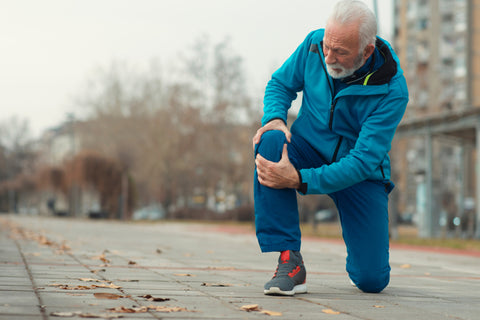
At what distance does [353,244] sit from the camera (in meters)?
4.79

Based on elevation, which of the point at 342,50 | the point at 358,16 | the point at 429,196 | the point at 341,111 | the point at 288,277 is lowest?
the point at 288,277

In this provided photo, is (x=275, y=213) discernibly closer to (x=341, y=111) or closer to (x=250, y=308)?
(x=341, y=111)

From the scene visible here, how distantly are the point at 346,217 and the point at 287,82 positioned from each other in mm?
964

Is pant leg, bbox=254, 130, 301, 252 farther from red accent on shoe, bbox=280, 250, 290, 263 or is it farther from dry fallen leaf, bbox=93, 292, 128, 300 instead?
dry fallen leaf, bbox=93, 292, 128, 300

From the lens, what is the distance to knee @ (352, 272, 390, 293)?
15.5 feet

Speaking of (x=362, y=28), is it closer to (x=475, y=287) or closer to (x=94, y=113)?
(x=475, y=287)

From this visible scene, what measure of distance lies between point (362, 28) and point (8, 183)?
96.5m

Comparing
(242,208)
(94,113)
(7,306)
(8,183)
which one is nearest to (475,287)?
(7,306)

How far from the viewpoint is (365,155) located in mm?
4316

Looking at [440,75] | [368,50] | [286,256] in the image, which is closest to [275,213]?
[286,256]

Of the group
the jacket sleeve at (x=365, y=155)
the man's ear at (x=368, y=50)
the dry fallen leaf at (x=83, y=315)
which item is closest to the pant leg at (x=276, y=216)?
the jacket sleeve at (x=365, y=155)

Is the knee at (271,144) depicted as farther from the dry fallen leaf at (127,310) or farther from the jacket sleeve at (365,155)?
the dry fallen leaf at (127,310)

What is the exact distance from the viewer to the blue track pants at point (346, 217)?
4.45 m

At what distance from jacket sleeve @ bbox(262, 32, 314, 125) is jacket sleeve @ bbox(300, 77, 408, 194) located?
57 cm
